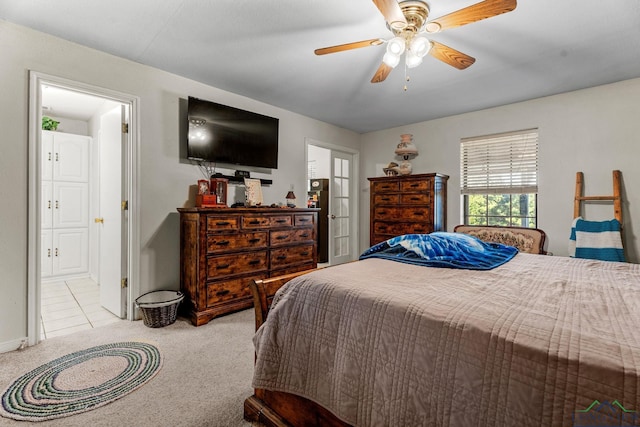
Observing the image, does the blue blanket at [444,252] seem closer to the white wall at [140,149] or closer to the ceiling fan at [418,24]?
the ceiling fan at [418,24]

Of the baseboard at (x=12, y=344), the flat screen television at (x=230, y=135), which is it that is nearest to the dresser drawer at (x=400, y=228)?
the flat screen television at (x=230, y=135)

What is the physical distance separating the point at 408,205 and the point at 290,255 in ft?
5.96

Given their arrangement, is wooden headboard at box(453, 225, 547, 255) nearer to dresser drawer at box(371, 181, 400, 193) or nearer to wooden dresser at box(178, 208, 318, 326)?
dresser drawer at box(371, 181, 400, 193)

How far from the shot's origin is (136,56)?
2.65 m

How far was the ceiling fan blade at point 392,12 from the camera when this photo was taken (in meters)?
1.53

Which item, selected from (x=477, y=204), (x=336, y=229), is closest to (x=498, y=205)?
(x=477, y=204)

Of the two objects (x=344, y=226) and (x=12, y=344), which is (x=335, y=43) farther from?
(x=12, y=344)

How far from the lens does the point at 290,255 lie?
348 centimetres

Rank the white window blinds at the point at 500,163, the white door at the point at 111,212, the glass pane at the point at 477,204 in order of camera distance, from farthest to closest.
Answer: the glass pane at the point at 477,204, the white window blinds at the point at 500,163, the white door at the point at 111,212

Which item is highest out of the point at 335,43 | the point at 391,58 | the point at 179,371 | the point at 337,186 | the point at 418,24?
the point at 335,43

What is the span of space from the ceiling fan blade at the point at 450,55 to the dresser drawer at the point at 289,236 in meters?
2.26

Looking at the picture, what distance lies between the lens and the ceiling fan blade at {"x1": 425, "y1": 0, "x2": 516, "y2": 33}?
1482mm

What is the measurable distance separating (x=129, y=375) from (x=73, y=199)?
373 centimetres

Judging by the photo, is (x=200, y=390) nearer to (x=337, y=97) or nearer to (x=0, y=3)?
(x=0, y=3)
